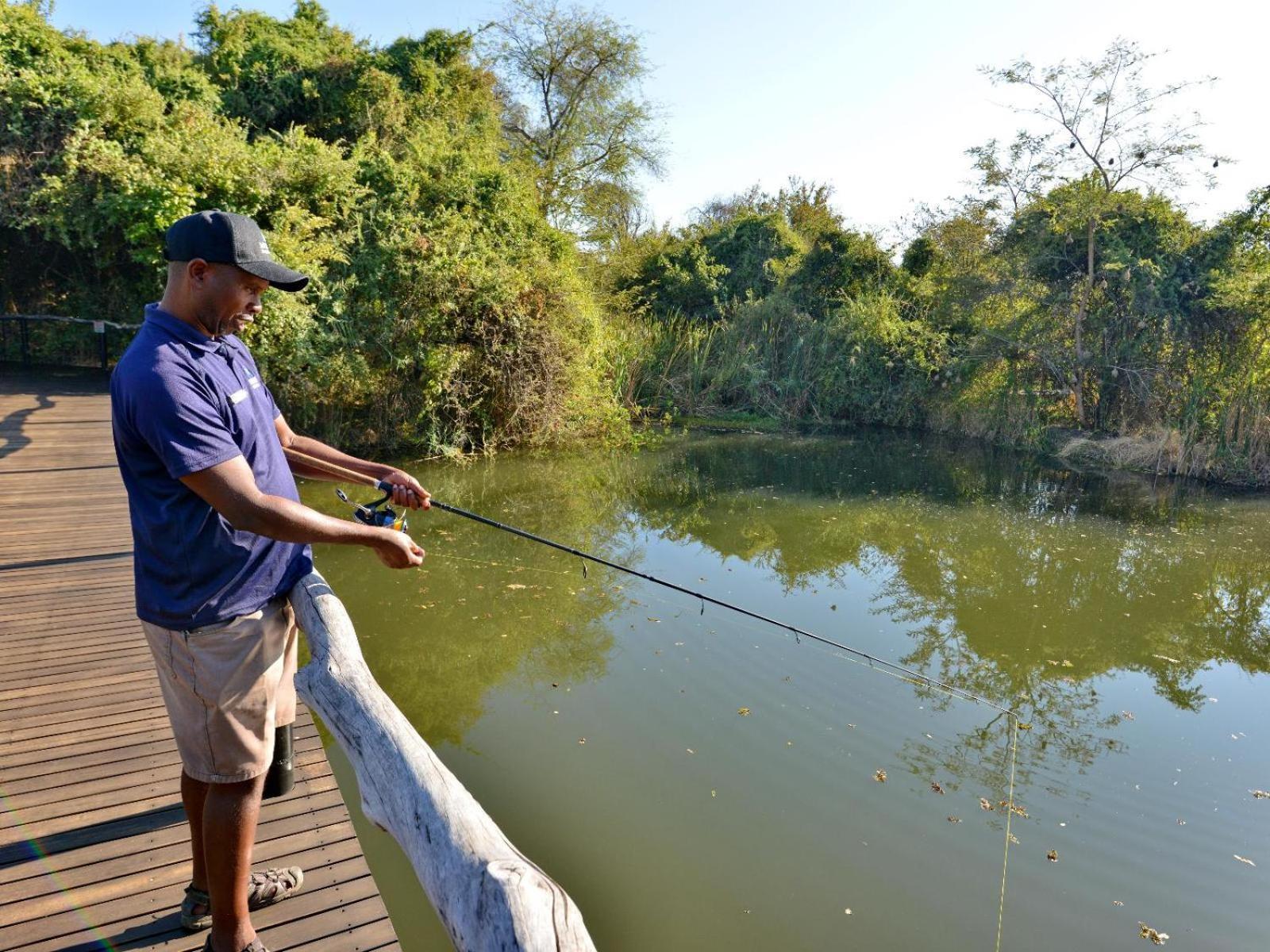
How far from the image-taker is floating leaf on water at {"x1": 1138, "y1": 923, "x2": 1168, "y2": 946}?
3148mm

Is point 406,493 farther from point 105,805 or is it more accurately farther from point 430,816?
point 105,805

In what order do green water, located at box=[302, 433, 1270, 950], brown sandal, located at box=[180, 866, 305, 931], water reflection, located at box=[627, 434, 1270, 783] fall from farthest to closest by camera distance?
water reflection, located at box=[627, 434, 1270, 783]
green water, located at box=[302, 433, 1270, 950]
brown sandal, located at box=[180, 866, 305, 931]

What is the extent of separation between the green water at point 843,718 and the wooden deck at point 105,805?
75cm

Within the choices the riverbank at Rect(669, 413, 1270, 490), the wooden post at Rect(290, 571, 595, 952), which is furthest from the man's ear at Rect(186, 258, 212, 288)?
the riverbank at Rect(669, 413, 1270, 490)

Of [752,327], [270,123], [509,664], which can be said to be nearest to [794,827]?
[509,664]

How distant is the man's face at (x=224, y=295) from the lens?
5.70 feet

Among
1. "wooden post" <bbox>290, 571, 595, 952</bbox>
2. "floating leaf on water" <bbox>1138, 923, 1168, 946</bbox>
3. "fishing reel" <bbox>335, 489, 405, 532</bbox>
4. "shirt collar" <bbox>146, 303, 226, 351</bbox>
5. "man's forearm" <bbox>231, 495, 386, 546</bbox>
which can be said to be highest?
"shirt collar" <bbox>146, 303, 226, 351</bbox>

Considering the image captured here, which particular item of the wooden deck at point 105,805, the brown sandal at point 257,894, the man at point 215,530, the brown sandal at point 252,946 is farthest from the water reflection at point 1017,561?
the man at point 215,530

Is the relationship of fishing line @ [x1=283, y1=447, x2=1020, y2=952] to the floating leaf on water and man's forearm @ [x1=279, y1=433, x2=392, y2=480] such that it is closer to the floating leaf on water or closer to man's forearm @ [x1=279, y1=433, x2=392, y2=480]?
man's forearm @ [x1=279, y1=433, x2=392, y2=480]

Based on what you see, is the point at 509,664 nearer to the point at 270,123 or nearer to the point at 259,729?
the point at 259,729

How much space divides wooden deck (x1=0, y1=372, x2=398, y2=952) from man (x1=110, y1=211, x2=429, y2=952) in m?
0.43

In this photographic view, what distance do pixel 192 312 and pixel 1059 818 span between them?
4.20 m

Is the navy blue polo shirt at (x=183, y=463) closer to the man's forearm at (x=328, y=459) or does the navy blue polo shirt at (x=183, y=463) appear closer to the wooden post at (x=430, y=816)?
the wooden post at (x=430, y=816)

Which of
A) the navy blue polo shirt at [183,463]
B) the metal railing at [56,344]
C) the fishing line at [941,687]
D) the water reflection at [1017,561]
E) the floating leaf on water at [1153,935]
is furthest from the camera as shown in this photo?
the metal railing at [56,344]
